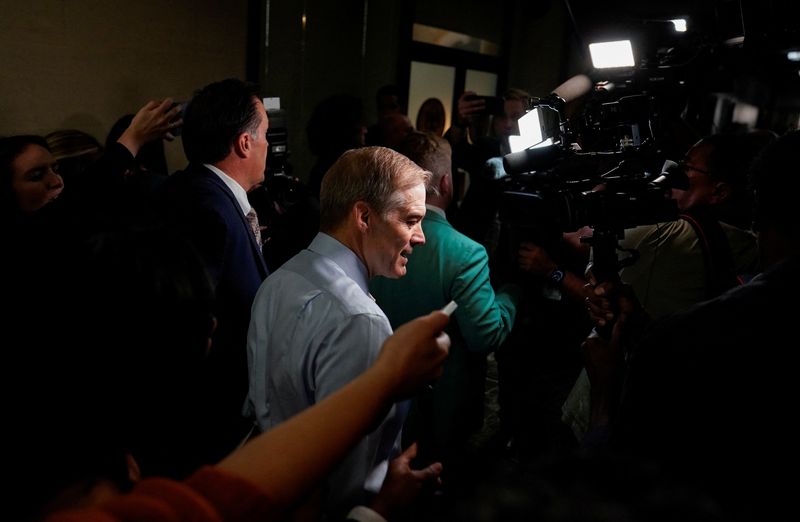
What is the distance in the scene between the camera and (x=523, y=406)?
307 centimetres

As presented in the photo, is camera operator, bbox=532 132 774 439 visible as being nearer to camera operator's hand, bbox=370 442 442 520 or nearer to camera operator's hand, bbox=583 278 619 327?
camera operator's hand, bbox=583 278 619 327

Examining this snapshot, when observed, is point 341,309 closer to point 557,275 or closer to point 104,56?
point 557,275

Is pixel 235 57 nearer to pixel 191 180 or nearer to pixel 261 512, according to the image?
pixel 191 180

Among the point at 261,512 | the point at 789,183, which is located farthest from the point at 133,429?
the point at 789,183

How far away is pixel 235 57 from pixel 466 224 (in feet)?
6.95

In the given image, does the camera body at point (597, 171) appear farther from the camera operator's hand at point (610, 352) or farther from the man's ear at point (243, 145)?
the man's ear at point (243, 145)

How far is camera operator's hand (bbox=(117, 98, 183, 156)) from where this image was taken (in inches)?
74.4

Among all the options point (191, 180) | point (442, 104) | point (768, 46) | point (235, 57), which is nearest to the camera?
point (191, 180)

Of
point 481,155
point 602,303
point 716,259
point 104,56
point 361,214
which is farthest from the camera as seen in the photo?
point 481,155

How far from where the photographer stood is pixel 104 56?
126 inches

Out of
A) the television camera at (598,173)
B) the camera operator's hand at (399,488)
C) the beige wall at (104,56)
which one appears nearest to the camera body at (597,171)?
the television camera at (598,173)

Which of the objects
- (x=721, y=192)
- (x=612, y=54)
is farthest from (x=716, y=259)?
(x=612, y=54)

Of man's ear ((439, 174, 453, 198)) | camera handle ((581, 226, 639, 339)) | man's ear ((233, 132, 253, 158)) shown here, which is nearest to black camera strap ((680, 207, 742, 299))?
camera handle ((581, 226, 639, 339))

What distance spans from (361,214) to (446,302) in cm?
66
